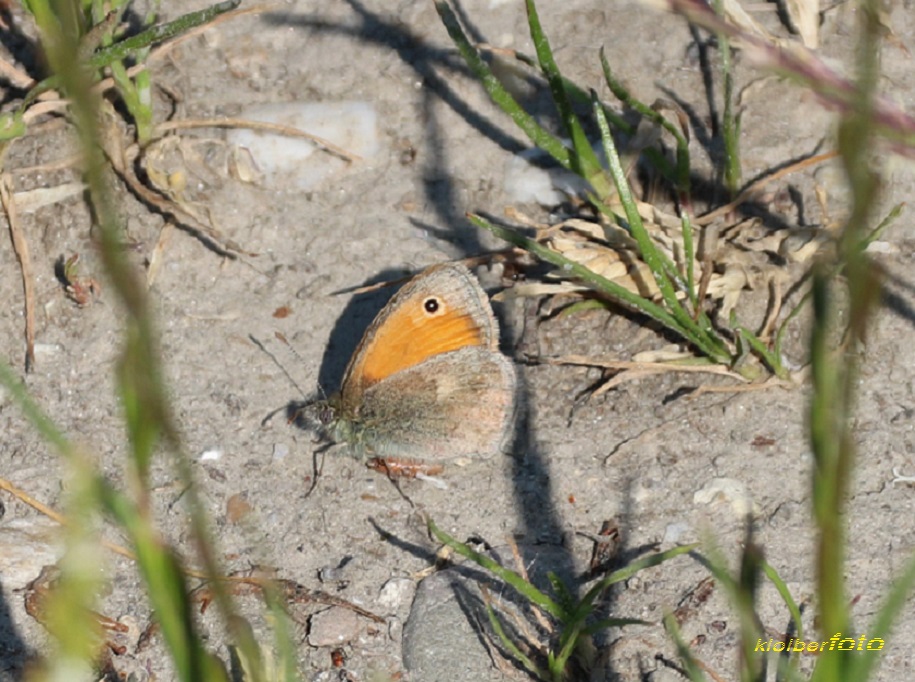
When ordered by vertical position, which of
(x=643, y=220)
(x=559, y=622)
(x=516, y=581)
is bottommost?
(x=559, y=622)

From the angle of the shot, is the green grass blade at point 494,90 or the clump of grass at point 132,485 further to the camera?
the green grass blade at point 494,90

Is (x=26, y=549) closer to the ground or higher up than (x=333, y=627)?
higher up

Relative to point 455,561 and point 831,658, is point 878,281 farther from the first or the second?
point 455,561

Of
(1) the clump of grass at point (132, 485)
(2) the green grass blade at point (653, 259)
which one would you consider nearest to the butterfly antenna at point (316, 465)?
(2) the green grass blade at point (653, 259)

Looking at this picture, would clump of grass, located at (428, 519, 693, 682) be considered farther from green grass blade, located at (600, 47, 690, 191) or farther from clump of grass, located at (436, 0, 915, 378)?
green grass blade, located at (600, 47, 690, 191)

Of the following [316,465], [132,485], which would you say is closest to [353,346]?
[316,465]

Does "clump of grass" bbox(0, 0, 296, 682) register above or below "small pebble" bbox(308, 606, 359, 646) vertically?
above

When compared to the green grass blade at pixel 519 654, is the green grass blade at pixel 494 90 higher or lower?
higher

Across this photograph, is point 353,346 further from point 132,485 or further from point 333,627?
point 132,485

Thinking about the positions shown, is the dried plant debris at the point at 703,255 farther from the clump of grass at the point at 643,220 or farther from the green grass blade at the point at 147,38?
the green grass blade at the point at 147,38

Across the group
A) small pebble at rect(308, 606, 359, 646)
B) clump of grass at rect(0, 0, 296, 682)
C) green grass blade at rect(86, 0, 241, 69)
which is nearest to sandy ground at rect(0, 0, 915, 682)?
small pebble at rect(308, 606, 359, 646)
